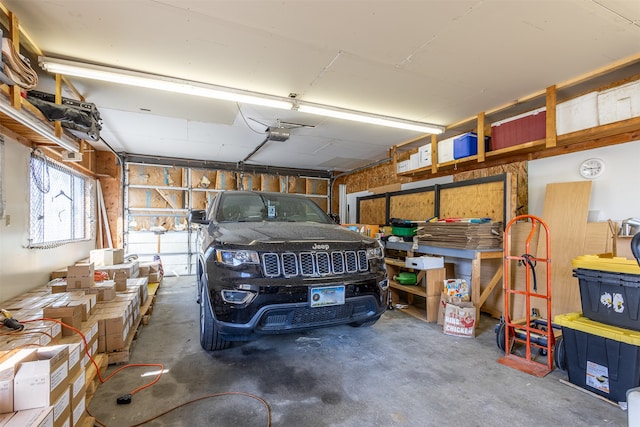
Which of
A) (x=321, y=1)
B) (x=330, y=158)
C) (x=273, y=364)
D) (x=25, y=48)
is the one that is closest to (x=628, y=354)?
(x=273, y=364)

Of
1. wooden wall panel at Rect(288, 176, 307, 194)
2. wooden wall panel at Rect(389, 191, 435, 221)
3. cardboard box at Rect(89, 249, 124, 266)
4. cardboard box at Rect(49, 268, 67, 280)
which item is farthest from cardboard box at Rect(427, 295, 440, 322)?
wooden wall panel at Rect(288, 176, 307, 194)

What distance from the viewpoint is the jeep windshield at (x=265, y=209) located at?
3.30 m

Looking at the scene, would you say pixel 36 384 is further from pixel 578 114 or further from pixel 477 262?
pixel 578 114

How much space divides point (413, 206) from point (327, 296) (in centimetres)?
372

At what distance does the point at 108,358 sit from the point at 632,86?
17.5ft

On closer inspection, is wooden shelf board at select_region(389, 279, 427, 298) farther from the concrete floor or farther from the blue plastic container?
the blue plastic container

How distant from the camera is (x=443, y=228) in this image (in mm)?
3992

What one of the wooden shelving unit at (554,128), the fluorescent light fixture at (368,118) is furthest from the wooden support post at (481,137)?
the fluorescent light fixture at (368,118)

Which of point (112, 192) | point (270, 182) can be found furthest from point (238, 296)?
point (112, 192)

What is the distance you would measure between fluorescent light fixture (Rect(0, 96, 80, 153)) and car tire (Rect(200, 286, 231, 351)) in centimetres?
203

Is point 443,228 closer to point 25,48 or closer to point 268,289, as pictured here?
point 268,289

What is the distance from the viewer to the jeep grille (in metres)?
2.33

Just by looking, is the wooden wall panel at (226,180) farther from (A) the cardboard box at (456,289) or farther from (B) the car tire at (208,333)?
(A) the cardboard box at (456,289)

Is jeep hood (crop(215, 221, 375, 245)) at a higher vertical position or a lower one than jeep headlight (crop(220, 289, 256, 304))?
higher
